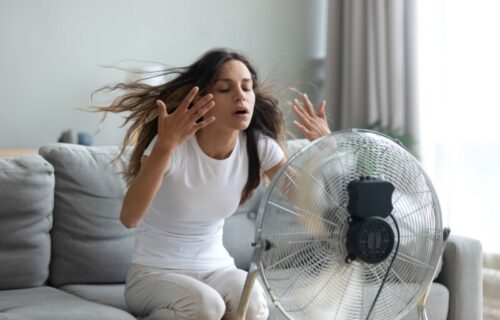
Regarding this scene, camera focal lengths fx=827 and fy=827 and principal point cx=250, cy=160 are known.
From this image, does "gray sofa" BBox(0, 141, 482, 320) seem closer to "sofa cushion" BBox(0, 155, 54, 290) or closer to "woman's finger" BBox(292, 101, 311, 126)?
"sofa cushion" BBox(0, 155, 54, 290)

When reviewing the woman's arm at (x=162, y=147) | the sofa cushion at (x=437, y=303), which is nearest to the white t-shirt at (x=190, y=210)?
the woman's arm at (x=162, y=147)

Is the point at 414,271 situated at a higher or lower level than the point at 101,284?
higher

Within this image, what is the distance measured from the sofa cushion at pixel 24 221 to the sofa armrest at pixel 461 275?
1.22 metres

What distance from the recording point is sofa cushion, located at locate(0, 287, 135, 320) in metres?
1.88

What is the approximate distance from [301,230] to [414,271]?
27 cm

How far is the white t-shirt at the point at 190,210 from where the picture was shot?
1996mm

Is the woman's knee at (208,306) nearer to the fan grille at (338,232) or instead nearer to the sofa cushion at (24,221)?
the fan grille at (338,232)

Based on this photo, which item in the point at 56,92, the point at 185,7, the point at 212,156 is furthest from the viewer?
the point at 185,7

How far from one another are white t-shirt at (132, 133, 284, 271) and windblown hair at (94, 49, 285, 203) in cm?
8

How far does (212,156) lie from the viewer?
2.07 meters

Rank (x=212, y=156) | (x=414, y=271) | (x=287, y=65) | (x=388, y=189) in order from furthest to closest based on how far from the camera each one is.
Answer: (x=287, y=65) < (x=212, y=156) < (x=414, y=271) < (x=388, y=189)

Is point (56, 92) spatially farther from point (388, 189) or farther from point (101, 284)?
point (388, 189)

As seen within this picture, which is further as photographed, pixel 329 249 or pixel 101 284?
pixel 101 284

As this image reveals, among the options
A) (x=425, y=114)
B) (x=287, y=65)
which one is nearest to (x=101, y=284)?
(x=425, y=114)
